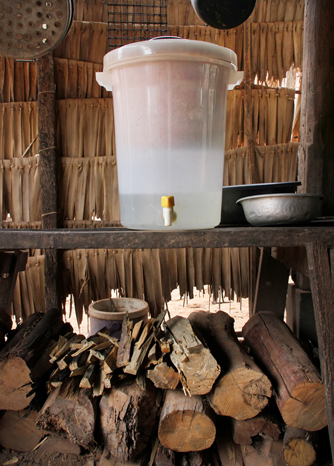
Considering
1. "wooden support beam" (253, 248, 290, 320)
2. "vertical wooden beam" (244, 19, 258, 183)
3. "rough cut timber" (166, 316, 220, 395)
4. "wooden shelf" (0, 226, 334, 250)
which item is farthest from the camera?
"vertical wooden beam" (244, 19, 258, 183)

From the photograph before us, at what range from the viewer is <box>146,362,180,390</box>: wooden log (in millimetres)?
1669

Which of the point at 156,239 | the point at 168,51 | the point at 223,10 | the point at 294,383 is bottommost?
the point at 294,383

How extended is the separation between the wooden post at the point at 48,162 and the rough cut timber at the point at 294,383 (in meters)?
1.91

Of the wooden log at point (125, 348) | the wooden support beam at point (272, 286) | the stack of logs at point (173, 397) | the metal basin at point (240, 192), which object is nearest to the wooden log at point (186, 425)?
the stack of logs at point (173, 397)

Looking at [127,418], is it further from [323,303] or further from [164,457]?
[323,303]

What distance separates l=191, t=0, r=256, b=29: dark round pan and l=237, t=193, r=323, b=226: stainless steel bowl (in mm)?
991

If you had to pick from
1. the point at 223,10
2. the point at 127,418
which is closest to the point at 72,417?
the point at 127,418

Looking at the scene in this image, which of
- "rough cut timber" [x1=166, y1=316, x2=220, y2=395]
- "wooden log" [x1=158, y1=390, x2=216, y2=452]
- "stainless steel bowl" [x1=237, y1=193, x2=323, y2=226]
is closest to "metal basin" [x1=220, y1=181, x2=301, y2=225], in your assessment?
"stainless steel bowl" [x1=237, y1=193, x2=323, y2=226]

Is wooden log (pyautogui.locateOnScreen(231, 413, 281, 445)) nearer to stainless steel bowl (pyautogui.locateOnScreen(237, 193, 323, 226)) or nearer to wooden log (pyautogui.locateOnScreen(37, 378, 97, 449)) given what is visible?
wooden log (pyautogui.locateOnScreen(37, 378, 97, 449))

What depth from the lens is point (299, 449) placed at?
1.60m

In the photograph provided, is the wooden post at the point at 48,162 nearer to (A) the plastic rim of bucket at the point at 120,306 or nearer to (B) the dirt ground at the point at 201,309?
(A) the plastic rim of bucket at the point at 120,306

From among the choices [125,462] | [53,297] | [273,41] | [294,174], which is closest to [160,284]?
[53,297]

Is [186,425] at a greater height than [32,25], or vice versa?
[32,25]

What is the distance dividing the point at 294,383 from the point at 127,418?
0.72 meters
